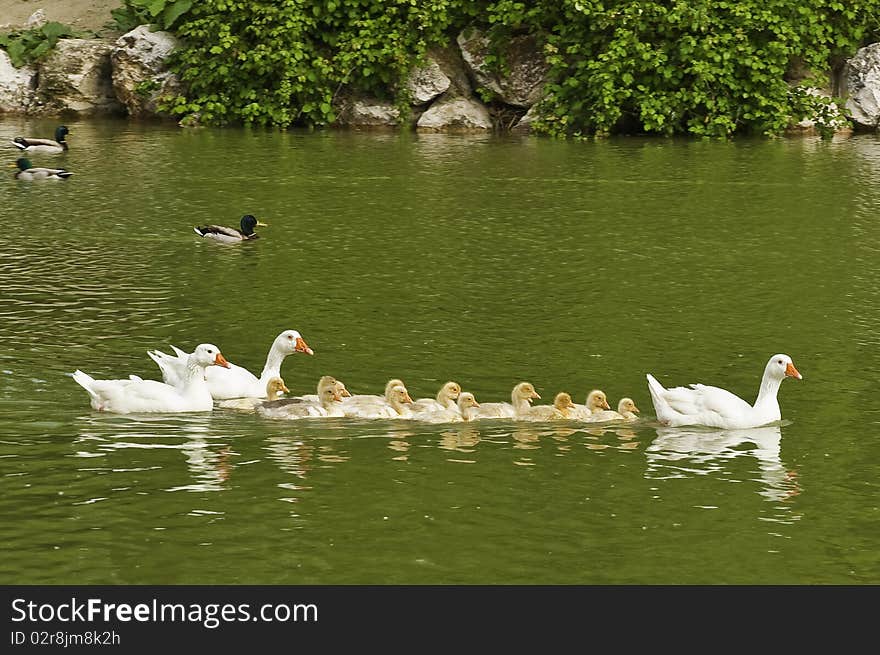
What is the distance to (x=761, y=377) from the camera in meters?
15.9

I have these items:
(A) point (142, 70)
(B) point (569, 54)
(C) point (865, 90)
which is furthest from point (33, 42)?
(C) point (865, 90)

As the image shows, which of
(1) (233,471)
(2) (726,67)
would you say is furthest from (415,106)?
(1) (233,471)

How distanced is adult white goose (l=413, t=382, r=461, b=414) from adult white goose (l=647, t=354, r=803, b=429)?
5.63 feet

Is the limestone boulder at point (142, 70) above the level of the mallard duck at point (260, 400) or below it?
above

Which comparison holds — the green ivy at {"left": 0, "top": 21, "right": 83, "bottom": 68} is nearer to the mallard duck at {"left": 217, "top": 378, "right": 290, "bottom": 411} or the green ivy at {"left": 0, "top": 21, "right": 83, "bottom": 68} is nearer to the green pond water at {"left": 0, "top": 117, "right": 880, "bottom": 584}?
the green pond water at {"left": 0, "top": 117, "right": 880, "bottom": 584}

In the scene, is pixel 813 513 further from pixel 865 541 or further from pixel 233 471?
pixel 233 471

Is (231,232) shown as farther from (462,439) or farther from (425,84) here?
(425,84)

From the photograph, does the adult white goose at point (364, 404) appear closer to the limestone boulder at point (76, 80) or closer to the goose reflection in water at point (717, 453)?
the goose reflection in water at point (717, 453)

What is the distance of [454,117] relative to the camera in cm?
3566

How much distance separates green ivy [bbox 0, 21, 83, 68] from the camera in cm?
3709

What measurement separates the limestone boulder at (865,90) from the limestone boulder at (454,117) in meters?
7.97

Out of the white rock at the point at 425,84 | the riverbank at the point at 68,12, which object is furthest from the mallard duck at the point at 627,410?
the riverbank at the point at 68,12

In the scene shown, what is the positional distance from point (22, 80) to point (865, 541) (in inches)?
1160

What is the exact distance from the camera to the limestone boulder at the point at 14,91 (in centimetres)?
3703
